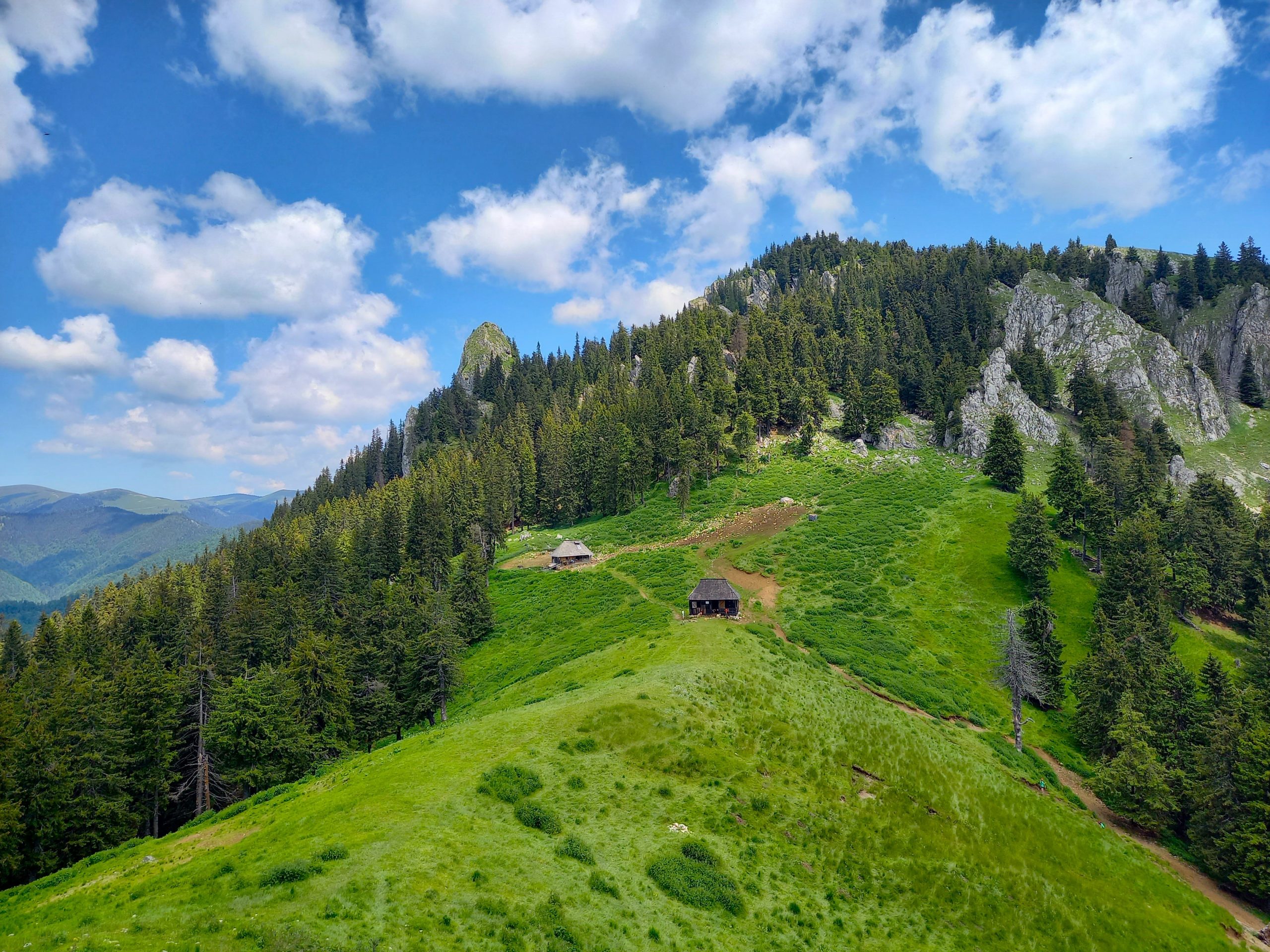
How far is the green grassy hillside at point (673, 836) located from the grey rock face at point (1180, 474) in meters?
81.6

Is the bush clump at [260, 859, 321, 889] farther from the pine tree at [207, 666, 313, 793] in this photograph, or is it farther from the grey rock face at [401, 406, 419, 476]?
the grey rock face at [401, 406, 419, 476]

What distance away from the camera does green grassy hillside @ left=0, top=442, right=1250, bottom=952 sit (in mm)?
16766

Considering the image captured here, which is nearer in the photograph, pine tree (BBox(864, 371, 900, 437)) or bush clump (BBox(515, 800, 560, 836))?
bush clump (BBox(515, 800, 560, 836))

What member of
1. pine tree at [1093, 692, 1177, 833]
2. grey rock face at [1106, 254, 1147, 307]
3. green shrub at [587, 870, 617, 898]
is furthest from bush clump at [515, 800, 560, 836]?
grey rock face at [1106, 254, 1147, 307]

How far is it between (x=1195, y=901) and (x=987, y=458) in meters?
77.0

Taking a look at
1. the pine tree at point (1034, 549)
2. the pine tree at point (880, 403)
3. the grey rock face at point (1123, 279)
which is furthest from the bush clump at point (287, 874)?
the grey rock face at point (1123, 279)

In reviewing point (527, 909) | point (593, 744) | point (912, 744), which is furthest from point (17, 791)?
point (912, 744)

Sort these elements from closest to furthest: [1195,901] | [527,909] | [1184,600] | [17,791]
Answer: [527,909] < [1195,901] < [17,791] < [1184,600]

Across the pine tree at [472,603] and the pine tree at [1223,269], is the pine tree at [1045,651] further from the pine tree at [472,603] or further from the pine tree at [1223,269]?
the pine tree at [1223,269]

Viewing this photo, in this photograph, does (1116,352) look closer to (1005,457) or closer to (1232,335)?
(1232,335)

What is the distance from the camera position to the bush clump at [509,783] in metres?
24.2

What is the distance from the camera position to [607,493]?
354 feet

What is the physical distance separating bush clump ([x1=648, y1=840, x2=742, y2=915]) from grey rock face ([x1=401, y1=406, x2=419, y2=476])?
6179 inches

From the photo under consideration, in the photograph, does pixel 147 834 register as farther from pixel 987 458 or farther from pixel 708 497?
pixel 987 458
